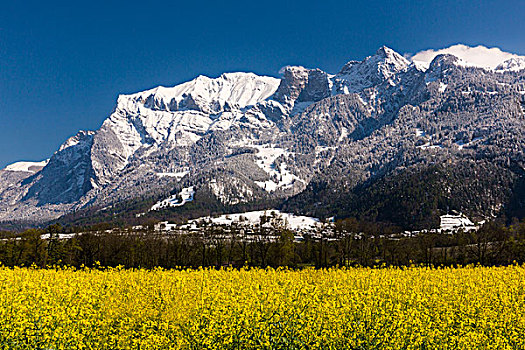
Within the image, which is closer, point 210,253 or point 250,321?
point 250,321

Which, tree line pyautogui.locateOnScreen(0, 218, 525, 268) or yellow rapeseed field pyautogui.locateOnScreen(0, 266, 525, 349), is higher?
yellow rapeseed field pyautogui.locateOnScreen(0, 266, 525, 349)

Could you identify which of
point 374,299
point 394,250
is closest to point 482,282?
point 374,299

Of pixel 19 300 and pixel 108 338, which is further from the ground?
pixel 19 300

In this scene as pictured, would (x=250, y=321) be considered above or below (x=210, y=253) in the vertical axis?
above

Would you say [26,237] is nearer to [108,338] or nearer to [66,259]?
[66,259]

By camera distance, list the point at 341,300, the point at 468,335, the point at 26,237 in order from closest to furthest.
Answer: the point at 468,335
the point at 341,300
the point at 26,237

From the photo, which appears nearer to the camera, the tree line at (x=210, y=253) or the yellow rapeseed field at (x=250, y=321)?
the yellow rapeseed field at (x=250, y=321)

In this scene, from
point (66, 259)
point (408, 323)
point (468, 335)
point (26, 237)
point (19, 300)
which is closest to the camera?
point (468, 335)

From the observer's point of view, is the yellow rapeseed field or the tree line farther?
the tree line

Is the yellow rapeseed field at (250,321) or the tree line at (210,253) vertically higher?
the yellow rapeseed field at (250,321)

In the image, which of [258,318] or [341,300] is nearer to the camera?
[258,318]

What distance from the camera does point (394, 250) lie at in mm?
91062

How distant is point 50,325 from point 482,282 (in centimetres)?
2069

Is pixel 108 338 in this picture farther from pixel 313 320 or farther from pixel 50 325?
pixel 313 320
